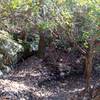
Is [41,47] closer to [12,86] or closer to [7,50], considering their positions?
[7,50]

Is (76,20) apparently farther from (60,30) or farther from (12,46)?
(12,46)

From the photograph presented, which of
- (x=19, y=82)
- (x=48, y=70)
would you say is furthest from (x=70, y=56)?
(x=19, y=82)

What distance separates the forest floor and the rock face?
0.36m

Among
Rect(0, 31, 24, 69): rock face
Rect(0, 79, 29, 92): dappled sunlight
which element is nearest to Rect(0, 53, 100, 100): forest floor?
Rect(0, 79, 29, 92): dappled sunlight

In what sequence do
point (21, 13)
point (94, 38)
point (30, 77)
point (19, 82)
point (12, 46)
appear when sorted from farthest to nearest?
point (12, 46) < point (30, 77) < point (19, 82) < point (21, 13) < point (94, 38)

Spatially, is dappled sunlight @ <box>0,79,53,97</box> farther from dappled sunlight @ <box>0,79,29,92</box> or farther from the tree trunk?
the tree trunk

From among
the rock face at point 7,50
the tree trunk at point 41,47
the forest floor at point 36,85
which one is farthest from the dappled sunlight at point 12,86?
the tree trunk at point 41,47

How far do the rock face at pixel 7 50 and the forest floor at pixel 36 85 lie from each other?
0.36 meters

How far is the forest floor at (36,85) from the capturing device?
25.1ft

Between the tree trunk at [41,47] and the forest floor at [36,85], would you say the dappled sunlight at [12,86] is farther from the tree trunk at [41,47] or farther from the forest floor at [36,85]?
the tree trunk at [41,47]

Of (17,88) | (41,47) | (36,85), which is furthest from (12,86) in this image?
(41,47)

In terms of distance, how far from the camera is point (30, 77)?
9445mm

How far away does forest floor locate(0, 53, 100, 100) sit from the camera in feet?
25.1

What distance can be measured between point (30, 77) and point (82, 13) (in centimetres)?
313
